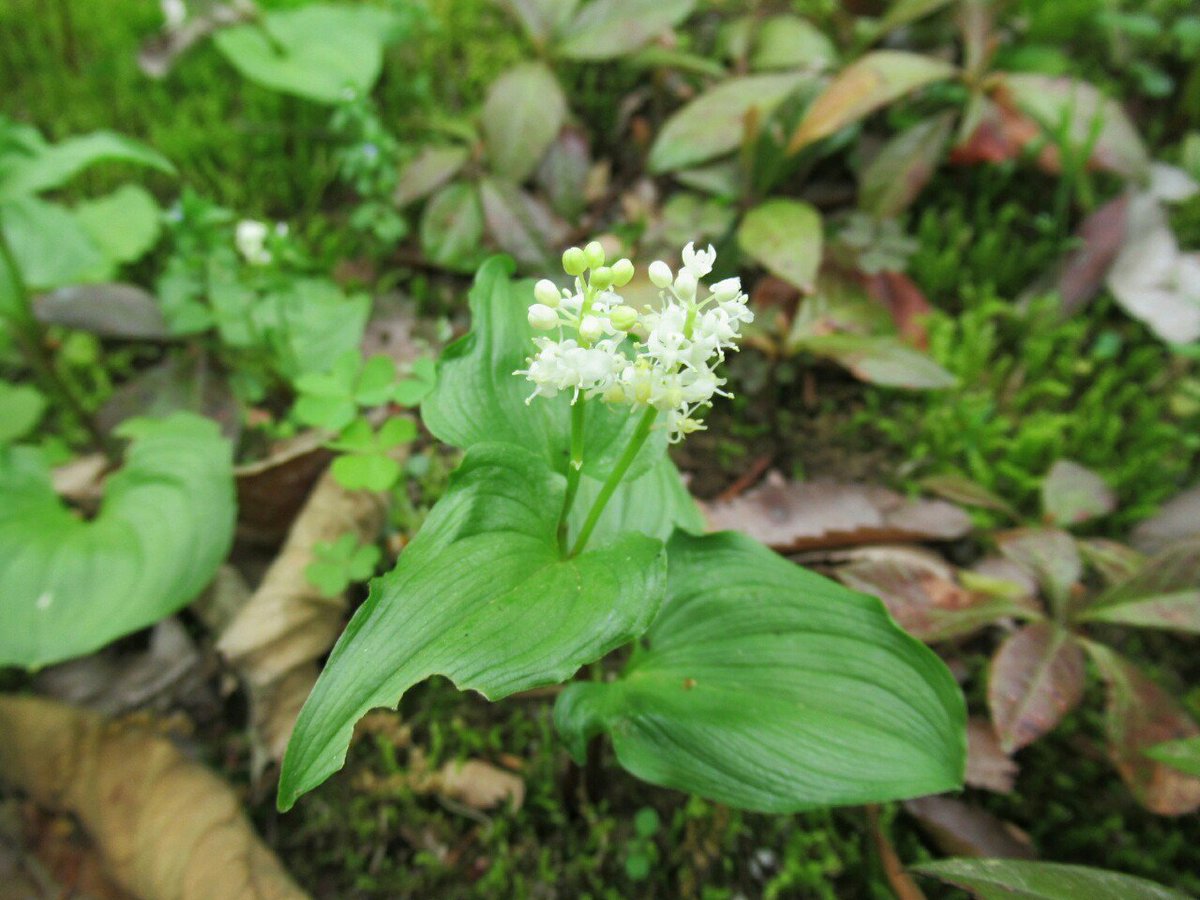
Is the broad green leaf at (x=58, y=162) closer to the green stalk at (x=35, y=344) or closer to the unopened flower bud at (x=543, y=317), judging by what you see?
the green stalk at (x=35, y=344)

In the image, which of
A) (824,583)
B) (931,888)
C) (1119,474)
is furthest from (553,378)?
(1119,474)

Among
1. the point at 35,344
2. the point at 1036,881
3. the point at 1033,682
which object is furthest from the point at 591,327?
the point at 35,344

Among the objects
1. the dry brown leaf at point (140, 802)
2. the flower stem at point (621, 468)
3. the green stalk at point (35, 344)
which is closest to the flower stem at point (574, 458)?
the flower stem at point (621, 468)

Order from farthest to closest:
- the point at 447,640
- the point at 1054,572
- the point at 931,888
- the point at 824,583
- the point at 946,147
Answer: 1. the point at 946,147
2. the point at 1054,572
3. the point at 931,888
4. the point at 824,583
5. the point at 447,640

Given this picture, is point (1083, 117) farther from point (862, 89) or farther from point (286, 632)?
point (286, 632)

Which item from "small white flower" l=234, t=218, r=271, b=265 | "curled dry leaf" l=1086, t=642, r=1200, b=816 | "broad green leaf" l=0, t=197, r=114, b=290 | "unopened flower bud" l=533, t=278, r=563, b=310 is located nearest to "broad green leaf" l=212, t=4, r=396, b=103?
"small white flower" l=234, t=218, r=271, b=265

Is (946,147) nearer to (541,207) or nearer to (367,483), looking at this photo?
(541,207)

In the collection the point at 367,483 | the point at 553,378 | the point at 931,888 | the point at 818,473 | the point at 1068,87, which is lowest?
the point at 931,888

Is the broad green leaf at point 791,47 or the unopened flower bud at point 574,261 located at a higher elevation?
the unopened flower bud at point 574,261
